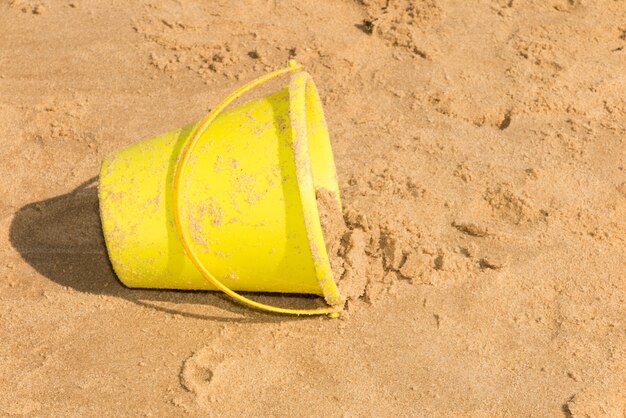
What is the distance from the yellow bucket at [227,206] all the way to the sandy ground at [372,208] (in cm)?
17

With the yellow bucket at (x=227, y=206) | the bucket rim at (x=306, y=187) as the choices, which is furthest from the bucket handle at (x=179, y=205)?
the bucket rim at (x=306, y=187)

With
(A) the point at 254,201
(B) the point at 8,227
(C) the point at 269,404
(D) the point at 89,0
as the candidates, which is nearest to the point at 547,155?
(A) the point at 254,201

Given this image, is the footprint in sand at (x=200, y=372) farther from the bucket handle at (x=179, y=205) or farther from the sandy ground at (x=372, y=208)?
the bucket handle at (x=179, y=205)

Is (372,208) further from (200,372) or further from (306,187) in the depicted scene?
(200,372)

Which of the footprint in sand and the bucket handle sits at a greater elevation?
the bucket handle

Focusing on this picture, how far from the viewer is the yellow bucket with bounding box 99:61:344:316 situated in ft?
6.84

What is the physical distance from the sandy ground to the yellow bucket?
17 centimetres

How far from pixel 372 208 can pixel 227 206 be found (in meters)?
0.61

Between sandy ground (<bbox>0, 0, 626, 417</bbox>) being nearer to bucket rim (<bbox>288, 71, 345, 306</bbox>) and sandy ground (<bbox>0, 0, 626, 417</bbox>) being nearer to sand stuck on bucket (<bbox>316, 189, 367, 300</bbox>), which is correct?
sand stuck on bucket (<bbox>316, 189, 367, 300</bbox>)

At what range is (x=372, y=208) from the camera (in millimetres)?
2572

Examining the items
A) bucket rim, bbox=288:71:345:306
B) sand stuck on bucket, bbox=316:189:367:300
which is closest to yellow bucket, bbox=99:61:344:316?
bucket rim, bbox=288:71:345:306

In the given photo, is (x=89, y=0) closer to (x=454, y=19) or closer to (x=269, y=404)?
(x=454, y=19)

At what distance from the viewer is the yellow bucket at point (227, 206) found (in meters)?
2.09

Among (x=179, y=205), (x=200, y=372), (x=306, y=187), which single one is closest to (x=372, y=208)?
(x=306, y=187)
